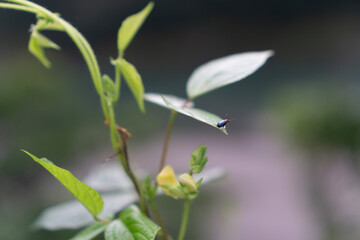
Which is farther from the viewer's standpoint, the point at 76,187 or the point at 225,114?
the point at 225,114

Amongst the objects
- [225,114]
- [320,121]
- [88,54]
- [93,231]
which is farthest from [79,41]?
[320,121]

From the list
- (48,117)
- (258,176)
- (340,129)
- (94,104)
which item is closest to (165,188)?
(340,129)

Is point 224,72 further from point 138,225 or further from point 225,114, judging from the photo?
point 225,114

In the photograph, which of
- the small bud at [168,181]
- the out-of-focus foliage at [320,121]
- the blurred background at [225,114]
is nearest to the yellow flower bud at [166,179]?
the small bud at [168,181]

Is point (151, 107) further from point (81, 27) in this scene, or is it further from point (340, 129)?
point (340, 129)

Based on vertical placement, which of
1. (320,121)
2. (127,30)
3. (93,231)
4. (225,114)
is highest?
(320,121)

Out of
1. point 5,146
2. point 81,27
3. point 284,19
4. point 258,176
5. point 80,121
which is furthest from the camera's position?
point 284,19

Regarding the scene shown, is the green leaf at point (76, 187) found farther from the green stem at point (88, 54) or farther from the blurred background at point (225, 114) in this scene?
the blurred background at point (225, 114)
